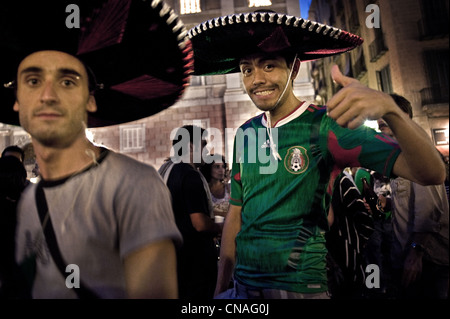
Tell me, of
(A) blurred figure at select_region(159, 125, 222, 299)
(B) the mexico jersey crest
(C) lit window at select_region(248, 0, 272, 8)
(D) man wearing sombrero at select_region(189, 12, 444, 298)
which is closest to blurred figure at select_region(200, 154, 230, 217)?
(A) blurred figure at select_region(159, 125, 222, 299)

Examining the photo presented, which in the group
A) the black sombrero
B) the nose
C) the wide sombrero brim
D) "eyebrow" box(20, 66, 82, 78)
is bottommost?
the nose

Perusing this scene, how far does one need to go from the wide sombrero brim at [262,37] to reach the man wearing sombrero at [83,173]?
1.30 ft

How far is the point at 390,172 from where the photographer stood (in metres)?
1.18

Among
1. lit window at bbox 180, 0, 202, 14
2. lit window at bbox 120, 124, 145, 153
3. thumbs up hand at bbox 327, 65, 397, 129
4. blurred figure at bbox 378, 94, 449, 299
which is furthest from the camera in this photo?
lit window at bbox 180, 0, 202, 14

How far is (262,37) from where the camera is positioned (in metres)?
1.65

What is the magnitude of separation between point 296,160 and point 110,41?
973 mm

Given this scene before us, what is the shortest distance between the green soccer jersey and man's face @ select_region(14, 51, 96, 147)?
88 centimetres

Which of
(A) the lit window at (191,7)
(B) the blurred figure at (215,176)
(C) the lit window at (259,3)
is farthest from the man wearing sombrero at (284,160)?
(A) the lit window at (191,7)

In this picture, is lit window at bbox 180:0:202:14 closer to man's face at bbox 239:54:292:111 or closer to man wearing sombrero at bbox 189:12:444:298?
man wearing sombrero at bbox 189:12:444:298

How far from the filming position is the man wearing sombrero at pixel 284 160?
52.7 inches

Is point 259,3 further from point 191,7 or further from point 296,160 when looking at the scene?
point 296,160

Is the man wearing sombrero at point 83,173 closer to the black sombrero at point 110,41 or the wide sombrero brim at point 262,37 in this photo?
the black sombrero at point 110,41

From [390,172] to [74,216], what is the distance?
3.83 ft

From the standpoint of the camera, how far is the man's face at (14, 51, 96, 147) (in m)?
1.15
